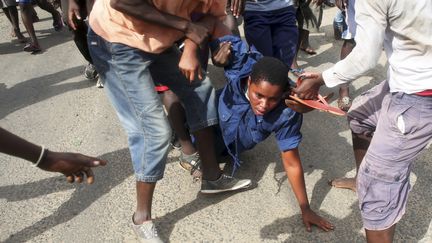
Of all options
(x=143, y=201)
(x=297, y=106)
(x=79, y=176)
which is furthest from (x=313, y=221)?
(x=79, y=176)

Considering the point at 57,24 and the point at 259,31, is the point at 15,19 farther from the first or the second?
the point at 259,31

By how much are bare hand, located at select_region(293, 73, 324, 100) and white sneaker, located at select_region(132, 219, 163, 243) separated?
3.41 ft

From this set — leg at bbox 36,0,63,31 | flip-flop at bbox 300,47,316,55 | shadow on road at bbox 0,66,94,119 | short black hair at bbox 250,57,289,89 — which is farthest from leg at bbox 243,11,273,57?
leg at bbox 36,0,63,31

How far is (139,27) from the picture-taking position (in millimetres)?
2074

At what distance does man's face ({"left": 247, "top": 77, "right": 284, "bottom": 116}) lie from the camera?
2287 mm

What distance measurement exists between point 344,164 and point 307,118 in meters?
0.67

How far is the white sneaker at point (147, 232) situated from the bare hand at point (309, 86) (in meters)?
1.04

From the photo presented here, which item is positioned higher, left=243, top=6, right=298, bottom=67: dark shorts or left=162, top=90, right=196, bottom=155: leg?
left=243, top=6, right=298, bottom=67: dark shorts

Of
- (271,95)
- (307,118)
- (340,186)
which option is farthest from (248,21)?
(340,186)

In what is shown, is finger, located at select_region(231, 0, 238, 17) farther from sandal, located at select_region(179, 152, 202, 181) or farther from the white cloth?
the white cloth

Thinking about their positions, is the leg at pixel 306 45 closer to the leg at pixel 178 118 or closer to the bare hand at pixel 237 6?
the bare hand at pixel 237 6

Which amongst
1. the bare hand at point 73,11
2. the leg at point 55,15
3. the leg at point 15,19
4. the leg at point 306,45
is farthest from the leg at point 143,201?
the leg at point 55,15

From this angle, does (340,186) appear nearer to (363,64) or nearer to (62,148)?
(363,64)

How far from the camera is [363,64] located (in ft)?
5.86
